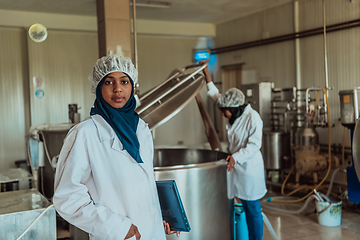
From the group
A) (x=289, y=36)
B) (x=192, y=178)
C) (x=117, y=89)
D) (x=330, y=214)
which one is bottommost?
(x=330, y=214)

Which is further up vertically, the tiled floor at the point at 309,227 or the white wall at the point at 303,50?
the white wall at the point at 303,50

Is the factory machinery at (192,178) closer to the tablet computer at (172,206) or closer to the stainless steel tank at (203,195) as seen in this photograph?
the stainless steel tank at (203,195)

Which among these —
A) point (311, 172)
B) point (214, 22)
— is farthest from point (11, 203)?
point (214, 22)

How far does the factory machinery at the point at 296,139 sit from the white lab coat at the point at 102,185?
148 inches

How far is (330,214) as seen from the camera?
4.00m

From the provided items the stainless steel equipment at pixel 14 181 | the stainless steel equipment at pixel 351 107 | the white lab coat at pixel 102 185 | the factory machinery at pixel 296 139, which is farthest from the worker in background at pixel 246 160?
the factory machinery at pixel 296 139

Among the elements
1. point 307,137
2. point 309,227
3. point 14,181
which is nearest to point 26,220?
point 14,181

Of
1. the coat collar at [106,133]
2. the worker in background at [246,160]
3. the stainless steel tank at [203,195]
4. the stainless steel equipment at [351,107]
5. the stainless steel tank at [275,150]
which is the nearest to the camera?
the coat collar at [106,133]

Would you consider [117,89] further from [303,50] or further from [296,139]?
[303,50]

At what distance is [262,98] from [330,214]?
218cm

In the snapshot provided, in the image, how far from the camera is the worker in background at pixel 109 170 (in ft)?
4.56

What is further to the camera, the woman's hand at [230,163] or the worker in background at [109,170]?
the woman's hand at [230,163]

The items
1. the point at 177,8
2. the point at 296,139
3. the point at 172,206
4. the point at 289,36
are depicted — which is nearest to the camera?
the point at 172,206

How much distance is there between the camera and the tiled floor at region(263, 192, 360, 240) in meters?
3.73
